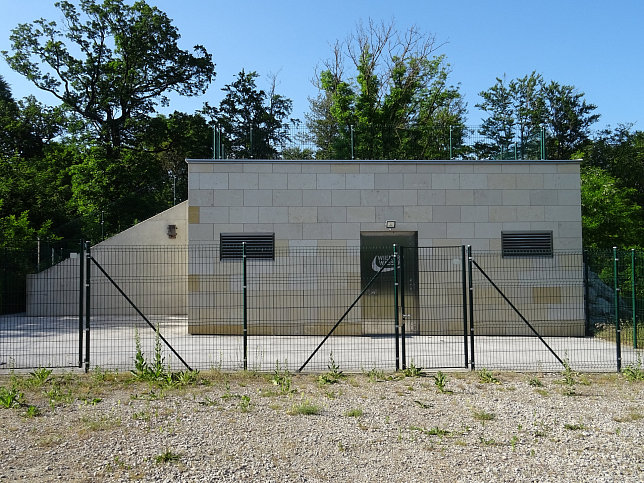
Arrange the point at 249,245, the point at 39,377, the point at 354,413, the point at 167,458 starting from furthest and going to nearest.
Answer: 1. the point at 249,245
2. the point at 39,377
3. the point at 354,413
4. the point at 167,458

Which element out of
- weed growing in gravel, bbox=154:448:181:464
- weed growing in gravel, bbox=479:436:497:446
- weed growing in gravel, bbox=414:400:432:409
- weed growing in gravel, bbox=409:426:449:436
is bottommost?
weed growing in gravel, bbox=479:436:497:446

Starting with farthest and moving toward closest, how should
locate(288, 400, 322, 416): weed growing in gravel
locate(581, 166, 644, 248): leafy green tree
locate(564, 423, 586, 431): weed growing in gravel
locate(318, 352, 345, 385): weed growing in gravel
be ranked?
locate(581, 166, 644, 248): leafy green tree → locate(318, 352, 345, 385): weed growing in gravel → locate(288, 400, 322, 416): weed growing in gravel → locate(564, 423, 586, 431): weed growing in gravel

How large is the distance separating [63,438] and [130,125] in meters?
27.4

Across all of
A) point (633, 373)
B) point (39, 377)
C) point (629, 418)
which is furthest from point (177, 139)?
point (629, 418)

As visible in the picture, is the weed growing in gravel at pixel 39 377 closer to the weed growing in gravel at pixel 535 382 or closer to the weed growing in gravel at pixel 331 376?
the weed growing in gravel at pixel 331 376

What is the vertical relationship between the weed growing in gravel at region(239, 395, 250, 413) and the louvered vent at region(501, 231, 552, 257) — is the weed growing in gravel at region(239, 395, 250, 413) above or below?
below

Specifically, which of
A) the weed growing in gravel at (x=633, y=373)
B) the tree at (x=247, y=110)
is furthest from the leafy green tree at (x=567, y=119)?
the weed growing in gravel at (x=633, y=373)

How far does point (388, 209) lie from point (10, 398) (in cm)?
1000

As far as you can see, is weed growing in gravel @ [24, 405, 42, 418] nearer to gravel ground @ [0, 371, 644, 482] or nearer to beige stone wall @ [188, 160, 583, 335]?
gravel ground @ [0, 371, 644, 482]

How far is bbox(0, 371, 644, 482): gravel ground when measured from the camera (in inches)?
193

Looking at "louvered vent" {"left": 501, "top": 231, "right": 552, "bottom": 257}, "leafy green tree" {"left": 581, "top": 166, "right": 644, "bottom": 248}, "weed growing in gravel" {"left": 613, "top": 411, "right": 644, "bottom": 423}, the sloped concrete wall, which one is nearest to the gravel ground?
"weed growing in gravel" {"left": 613, "top": 411, "right": 644, "bottom": 423}

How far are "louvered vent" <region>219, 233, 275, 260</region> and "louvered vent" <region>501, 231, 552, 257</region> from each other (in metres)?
6.14

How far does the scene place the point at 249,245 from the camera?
47.9 feet

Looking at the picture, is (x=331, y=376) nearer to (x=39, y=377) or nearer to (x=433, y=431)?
(x=433, y=431)
